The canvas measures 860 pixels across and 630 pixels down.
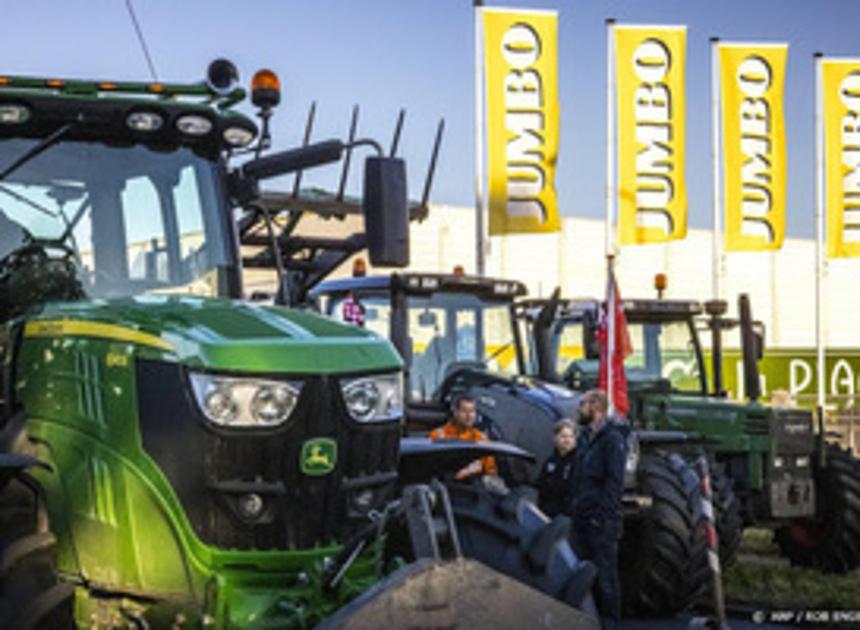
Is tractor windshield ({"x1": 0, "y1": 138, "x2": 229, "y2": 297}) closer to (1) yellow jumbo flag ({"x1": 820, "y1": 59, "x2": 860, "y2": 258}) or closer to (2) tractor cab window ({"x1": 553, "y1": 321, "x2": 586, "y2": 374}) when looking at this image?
(2) tractor cab window ({"x1": 553, "y1": 321, "x2": 586, "y2": 374})

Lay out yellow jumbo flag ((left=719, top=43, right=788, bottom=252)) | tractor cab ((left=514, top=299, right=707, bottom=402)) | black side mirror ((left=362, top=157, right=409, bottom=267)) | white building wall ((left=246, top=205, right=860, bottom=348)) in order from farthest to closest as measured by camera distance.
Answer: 1. white building wall ((left=246, top=205, right=860, bottom=348))
2. yellow jumbo flag ((left=719, top=43, right=788, bottom=252))
3. tractor cab ((left=514, top=299, right=707, bottom=402))
4. black side mirror ((left=362, top=157, right=409, bottom=267))

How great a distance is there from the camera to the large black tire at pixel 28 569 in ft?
14.8

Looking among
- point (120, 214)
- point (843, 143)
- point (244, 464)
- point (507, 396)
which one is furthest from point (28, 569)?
point (843, 143)

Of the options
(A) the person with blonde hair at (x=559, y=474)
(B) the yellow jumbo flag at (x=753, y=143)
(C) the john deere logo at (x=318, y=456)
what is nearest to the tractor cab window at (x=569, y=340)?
(A) the person with blonde hair at (x=559, y=474)

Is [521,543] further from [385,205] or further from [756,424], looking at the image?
[756,424]

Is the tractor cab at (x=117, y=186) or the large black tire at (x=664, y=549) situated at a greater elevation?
the tractor cab at (x=117, y=186)

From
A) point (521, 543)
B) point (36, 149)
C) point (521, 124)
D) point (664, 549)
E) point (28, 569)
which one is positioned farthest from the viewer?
point (521, 124)

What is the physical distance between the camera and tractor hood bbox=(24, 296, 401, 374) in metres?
4.88

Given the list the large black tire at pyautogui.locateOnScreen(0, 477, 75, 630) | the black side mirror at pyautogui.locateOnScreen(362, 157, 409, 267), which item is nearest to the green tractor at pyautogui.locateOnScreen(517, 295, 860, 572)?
the black side mirror at pyautogui.locateOnScreen(362, 157, 409, 267)

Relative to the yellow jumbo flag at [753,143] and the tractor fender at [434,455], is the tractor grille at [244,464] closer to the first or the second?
the tractor fender at [434,455]

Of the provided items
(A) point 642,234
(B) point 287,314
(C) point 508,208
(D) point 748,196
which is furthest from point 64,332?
(D) point 748,196

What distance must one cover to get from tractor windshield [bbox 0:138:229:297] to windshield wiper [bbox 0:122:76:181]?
16 mm

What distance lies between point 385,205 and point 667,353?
9765 mm

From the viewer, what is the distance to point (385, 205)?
5.64 m
